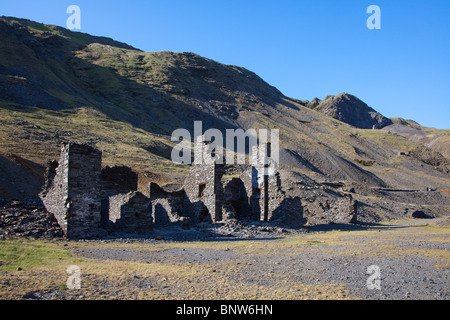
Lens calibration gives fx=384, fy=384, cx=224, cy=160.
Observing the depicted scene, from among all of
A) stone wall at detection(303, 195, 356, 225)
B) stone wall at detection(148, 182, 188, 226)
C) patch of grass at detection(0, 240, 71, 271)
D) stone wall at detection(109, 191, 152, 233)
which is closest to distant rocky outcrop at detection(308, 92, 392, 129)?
stone wall at detection(303, 195, 356, 225)

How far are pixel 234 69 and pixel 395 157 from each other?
214 ft

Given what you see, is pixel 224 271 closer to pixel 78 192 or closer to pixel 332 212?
pixel 78 192

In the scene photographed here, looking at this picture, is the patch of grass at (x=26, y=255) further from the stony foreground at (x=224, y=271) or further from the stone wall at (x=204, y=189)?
the stone wall at (x=204, y=189)

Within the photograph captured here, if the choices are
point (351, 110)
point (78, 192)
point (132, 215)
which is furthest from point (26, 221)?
point (351, 110)

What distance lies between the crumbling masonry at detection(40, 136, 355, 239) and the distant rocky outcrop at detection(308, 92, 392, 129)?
5293 inches

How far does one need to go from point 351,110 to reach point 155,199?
505 ft

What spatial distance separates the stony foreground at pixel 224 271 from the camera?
6.99 meters

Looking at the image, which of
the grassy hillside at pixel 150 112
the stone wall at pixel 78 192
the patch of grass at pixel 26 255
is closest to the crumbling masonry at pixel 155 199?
the stone wall at pixel 78 192

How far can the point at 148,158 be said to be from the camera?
47312 millimetres

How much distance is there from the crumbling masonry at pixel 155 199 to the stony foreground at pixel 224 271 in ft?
6.47

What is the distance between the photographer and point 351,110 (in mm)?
163250

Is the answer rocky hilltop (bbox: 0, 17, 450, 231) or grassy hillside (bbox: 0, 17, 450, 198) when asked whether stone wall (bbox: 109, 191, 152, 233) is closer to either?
rocky hilltop (bbox: 0, 17, 450, 231)

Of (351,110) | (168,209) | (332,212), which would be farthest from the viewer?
(351,110)
